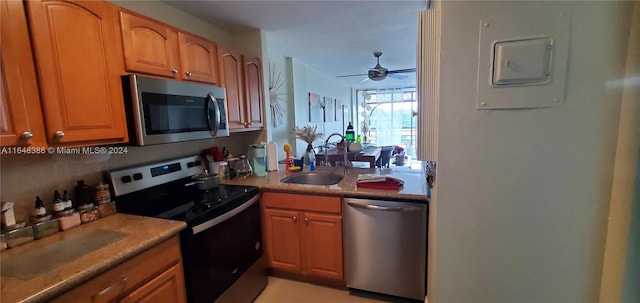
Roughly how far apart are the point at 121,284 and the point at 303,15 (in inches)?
86.0

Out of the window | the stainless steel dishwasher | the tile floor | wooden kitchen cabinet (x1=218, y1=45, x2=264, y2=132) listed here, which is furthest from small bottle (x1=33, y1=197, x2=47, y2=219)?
the window

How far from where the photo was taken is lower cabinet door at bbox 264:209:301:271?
201 cm

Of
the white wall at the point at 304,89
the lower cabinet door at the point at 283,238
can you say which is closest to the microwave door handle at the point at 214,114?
the lower cabinet door at the point at 283,238

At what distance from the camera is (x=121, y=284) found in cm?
107

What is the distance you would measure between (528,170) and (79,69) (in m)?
1.88

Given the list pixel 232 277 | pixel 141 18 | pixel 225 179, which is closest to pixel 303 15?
pixel 141 18

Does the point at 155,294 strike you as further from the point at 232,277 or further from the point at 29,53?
the point at 29,53

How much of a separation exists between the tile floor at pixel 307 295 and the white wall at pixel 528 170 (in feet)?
3.64

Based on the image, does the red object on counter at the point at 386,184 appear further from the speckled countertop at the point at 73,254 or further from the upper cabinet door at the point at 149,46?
the upper cabinet door at the point at 149,46

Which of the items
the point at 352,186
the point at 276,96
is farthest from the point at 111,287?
the point at 276,96

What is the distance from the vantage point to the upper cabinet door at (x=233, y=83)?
2111mm

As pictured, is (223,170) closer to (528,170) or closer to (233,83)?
(233,83)

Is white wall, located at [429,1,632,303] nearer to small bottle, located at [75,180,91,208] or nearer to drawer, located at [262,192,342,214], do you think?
drawer, located at [262,192,342,214]

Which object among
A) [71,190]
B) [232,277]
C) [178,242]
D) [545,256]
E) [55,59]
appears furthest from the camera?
[232,277]
